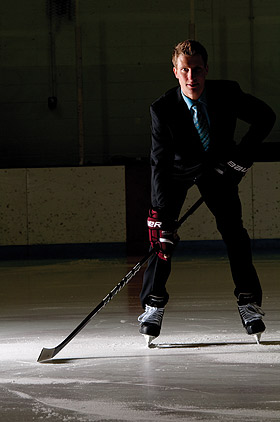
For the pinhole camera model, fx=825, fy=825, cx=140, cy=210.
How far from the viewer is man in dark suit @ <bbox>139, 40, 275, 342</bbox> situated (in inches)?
121

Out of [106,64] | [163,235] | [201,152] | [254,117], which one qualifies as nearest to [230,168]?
[201,152]

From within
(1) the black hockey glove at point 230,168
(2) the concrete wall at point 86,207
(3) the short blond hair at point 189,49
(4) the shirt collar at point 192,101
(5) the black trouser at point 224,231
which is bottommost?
(2) the concrete wall at point 86,207

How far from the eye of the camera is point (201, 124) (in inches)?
122

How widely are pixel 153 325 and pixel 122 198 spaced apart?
191 inches

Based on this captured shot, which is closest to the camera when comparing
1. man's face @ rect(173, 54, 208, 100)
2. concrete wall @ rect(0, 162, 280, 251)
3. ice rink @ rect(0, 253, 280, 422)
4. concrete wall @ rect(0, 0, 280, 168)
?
ice rink @ rect(0, 253, 280, 422)

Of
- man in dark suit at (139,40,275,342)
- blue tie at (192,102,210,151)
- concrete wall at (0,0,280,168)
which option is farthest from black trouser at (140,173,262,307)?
concrete wall at (0,0,280,168)

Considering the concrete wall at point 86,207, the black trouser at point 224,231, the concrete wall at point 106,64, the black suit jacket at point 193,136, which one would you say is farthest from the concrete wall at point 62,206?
the black suit jacket at point 193,136

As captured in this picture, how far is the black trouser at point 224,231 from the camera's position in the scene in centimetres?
313

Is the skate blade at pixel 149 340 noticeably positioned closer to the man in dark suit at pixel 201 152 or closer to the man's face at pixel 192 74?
the man in dark suit at pixel 201 152

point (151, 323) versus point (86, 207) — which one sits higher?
point (151, 323)

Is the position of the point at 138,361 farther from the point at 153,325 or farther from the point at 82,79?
the point at 82,79

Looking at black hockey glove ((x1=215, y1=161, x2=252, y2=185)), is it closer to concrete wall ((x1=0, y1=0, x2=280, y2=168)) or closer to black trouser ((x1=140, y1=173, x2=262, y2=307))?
black trouser ((x1=140, y1=173, x2=262, y2=307))

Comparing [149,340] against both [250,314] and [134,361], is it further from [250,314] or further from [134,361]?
[250,314]

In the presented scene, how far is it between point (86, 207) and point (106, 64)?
2591 mm
